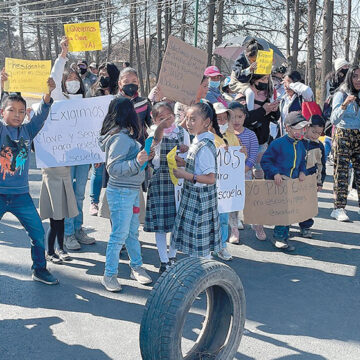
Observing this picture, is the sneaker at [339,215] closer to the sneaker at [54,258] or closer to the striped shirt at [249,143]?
the striped shirt at [249,143]

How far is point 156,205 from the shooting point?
444cm

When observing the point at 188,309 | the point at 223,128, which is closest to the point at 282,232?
the point at 223,128

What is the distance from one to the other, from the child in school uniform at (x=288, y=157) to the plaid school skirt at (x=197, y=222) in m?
1.31

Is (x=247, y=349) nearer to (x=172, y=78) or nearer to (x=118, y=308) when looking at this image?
(x=118, y=308)

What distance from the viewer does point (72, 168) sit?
532cm

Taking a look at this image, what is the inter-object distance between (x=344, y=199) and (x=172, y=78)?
A: 3381 millimetres

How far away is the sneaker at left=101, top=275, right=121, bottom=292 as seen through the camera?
13.6ft

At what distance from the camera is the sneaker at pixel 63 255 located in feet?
15.8

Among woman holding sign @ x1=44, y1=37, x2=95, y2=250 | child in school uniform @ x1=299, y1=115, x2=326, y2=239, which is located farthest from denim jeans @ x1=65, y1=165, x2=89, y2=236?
child in school uniform @ x1=299, y1=115, x2=326, y2=239

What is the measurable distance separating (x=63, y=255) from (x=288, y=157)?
8.50ft

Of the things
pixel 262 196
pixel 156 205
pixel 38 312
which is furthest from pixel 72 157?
pixel 262 196

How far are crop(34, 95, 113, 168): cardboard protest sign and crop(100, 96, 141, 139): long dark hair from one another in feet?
3.23

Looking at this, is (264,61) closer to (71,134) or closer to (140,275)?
(71,134)

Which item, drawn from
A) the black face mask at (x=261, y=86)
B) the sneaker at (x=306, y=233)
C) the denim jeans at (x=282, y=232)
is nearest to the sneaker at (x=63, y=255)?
the denim jeans at (x=282, y=232)
